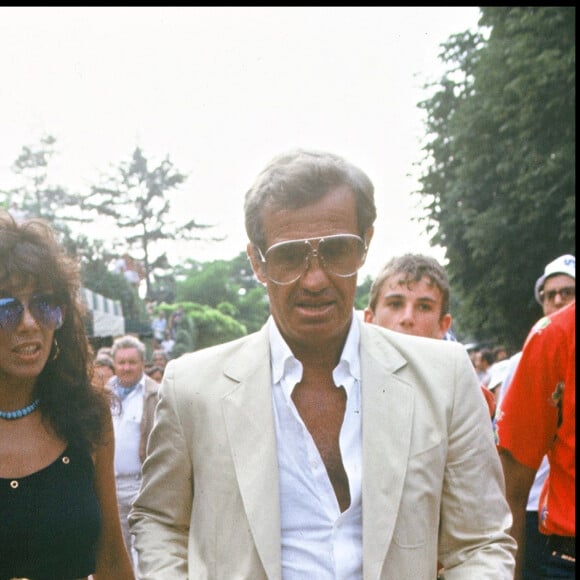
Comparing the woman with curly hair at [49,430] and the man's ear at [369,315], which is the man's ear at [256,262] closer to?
the woman with curly hair at [49,430]

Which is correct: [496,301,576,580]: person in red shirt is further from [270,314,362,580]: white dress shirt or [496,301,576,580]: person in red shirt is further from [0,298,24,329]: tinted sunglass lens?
[0,298,24,329]: tinted sunglass lens

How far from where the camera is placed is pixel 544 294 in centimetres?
690

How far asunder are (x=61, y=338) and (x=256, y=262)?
3.40ft

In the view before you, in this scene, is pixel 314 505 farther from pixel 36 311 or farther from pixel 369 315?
pixel 369 315

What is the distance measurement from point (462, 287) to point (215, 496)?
29.5 meters

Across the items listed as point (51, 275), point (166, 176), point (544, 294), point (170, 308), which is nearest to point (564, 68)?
point (544, 294)

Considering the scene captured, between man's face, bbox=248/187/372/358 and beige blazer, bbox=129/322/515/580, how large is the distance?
0.16m

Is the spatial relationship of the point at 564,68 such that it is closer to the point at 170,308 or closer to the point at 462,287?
the point at 462,287

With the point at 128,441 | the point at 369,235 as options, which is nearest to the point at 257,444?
the point at 369,235

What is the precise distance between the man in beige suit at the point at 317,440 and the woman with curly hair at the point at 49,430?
0.50m

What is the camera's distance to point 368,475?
276 centimetres

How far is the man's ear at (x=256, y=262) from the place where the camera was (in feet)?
9.88

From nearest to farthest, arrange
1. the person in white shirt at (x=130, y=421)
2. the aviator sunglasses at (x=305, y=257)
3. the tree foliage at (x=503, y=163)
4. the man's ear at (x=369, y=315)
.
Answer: the aviator sunglasses at (x=305, y=257) → the man's ear at (x=369, y=315) → the person in white shirt at (x=130, y=421) → the tree foliage at (x=503, y=163)

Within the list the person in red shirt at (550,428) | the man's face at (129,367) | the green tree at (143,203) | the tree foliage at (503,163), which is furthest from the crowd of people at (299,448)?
the green tree at (143,203)
